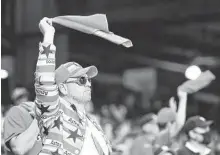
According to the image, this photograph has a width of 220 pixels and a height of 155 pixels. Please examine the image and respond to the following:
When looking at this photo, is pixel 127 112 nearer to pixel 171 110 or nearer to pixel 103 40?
pixel 171 110

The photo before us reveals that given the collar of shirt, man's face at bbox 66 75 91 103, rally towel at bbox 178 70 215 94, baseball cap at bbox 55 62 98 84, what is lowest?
the collar of shirt

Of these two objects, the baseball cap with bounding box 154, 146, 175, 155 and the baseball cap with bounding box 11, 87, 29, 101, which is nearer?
the baseball cap with bounding box 11, 87, 29, 101

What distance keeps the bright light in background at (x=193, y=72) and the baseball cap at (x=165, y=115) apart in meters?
0.20

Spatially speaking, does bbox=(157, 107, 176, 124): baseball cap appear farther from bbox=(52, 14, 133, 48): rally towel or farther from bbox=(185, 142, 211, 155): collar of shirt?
bbox=(52, 14, 133, 48): rally towel

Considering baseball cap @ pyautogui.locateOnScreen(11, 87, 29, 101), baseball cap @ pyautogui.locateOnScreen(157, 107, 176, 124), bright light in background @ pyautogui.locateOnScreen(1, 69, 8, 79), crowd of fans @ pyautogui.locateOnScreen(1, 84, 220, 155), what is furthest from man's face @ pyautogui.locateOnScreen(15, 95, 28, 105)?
baseball cap @ pyautogui.locateOnScreen(157, 107, 176, 124)

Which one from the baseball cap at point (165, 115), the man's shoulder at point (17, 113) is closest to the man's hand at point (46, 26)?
the man's shoulder at point (17, 113)

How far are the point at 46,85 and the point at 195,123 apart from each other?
105 centimetres

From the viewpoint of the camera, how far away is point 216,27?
3.00 m

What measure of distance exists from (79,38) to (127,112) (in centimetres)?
53

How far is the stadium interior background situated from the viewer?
2.65 meters

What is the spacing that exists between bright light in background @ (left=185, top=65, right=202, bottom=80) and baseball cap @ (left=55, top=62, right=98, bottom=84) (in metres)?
0.59

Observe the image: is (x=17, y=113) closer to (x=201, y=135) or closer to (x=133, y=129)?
(x=133, y=129)

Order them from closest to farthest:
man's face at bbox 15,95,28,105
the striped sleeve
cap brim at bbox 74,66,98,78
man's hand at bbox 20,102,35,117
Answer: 1. the striped sleeve
2. man's hand at bbox 20,102,35,117
3. cap brim at bbox 74,66,98,78
4. man's face at bbox 15,95,28,105

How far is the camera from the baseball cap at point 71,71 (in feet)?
7.40
